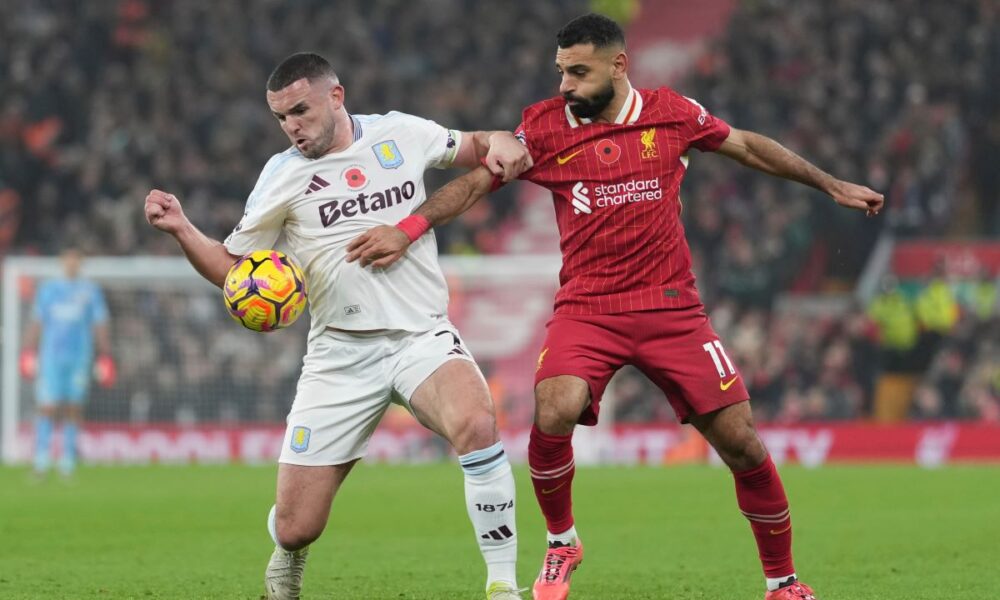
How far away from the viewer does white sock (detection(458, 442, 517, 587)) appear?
618 cm

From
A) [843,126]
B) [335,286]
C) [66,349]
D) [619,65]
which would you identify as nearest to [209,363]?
[66,349]

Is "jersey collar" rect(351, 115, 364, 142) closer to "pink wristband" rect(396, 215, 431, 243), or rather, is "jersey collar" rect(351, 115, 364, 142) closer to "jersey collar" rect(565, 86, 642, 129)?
"pink wristband" rect(396, 215, 431, 243)

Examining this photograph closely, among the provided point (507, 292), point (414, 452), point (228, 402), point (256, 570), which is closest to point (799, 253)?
point (507, 292)

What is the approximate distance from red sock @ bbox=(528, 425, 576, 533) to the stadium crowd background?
1215 centimetres

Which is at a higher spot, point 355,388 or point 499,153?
point 499,153

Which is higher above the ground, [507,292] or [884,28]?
[884,28]

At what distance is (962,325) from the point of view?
64.1 ft

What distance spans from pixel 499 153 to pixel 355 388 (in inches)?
45.6

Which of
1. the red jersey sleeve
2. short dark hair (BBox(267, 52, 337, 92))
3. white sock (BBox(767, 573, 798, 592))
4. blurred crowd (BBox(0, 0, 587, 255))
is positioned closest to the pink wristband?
short dark hair (BBox(267, 52, 337, 92))

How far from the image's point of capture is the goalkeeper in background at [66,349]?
16.0m

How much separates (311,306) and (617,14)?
16569mm

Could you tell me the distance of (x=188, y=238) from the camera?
6426 millimetres

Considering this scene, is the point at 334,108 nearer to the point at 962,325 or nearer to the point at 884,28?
the point at 962,325

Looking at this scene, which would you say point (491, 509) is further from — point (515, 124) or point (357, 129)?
point (515, 124)
